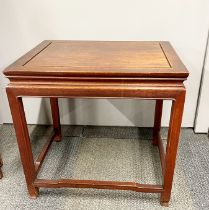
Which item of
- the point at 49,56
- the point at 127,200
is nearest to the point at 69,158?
the point at 127,200

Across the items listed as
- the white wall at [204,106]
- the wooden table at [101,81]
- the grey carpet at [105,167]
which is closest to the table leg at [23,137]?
the wooden table at [101,81]

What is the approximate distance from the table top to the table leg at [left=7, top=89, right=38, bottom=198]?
99 mm

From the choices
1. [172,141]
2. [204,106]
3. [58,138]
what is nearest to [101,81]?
[172,141]

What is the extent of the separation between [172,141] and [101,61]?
0.38 metres

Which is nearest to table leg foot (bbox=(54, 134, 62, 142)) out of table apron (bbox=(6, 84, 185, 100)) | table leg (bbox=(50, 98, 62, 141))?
table leg (bbox=(50, 98, 62, 141))

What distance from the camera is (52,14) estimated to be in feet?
4.30

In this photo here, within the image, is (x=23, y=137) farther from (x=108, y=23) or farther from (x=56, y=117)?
(x=108, y=23)

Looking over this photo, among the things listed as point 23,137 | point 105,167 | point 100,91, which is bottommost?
point 105,167

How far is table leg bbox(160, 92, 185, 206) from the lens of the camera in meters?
0.83

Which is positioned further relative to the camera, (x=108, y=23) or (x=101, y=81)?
(x=108, y=23)

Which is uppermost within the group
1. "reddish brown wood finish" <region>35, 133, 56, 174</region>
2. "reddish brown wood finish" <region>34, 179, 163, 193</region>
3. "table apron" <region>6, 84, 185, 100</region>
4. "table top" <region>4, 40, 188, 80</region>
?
"table top" <region>4, 40, 188, 80</region>

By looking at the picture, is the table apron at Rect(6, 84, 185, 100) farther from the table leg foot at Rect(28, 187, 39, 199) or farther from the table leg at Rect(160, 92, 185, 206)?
the table leg foot at Rect(28, 187, 39, 199)

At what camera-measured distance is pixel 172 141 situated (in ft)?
2.93

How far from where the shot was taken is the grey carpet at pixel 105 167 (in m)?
1.07
